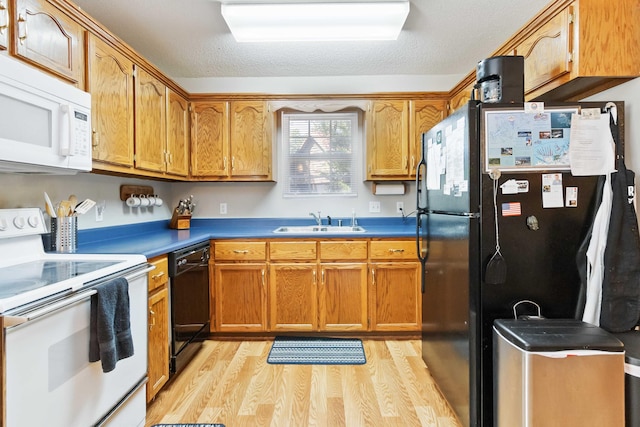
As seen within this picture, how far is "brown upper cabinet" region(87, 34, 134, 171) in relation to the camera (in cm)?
189

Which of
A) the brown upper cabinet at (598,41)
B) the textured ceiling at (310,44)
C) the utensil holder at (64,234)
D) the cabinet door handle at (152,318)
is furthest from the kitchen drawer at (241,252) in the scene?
the brown upper cabinet at (598,41)

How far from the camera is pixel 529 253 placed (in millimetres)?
1613

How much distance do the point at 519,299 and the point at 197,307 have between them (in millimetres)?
2094

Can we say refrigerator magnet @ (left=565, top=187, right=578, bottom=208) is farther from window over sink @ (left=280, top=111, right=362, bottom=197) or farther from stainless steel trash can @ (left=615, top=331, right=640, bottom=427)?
window over sink @ (left=280, top=111, right=362, bottom=197)

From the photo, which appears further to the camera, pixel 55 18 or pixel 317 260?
pixel 317 260

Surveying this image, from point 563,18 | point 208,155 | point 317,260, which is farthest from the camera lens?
point 208,155

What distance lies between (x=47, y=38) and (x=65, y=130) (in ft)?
1.46

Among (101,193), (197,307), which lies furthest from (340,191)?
(101,193)

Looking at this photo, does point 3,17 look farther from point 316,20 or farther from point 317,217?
point 317,217

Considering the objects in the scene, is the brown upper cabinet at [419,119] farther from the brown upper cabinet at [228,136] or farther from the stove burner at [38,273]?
the stove burner at [38,273]

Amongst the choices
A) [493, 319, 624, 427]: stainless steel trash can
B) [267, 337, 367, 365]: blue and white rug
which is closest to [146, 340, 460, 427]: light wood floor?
[267, 337, 367, 365]: blue and white rug

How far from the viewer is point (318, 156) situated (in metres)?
3.58

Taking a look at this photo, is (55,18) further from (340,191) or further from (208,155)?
(340,191)

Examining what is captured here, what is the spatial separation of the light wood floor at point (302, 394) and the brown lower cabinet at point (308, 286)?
0.31 m
